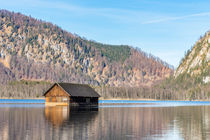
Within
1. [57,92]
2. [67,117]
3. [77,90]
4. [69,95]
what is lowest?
[67,117]

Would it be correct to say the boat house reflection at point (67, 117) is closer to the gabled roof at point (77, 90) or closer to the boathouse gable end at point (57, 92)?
the gabled roof at point (77, 90)

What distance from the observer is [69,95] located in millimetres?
106312

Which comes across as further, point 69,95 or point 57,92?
point 57,92

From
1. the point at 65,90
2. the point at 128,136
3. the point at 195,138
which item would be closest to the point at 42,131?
the point at 128,136

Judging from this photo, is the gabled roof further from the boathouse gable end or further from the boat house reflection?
the boat house reflection

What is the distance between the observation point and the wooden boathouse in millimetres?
108275

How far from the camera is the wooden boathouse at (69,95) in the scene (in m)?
108

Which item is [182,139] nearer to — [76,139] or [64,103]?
[76,139]

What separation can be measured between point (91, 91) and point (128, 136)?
80.8 meters

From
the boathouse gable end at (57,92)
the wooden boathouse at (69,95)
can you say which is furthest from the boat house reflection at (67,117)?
the boathouse gable end at (57,92)

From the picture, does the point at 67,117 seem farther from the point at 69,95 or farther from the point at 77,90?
the point at 77,90

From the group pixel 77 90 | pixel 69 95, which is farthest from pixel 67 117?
pixel 77 90

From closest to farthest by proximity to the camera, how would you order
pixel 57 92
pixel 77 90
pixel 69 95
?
pixel 69 95, pixel 77 90, pixel 57 92

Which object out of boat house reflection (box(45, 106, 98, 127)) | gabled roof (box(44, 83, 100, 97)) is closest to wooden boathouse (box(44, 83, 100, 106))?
gabled roof (box(44, 83, 100, 97))
